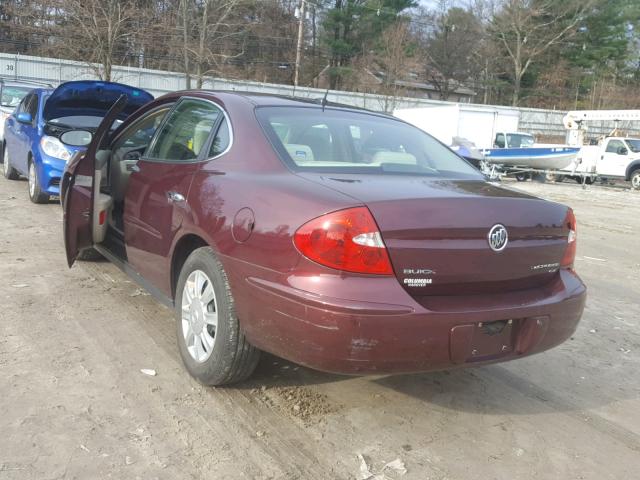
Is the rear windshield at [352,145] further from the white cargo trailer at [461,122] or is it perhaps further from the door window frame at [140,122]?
the white cargo trailer at [461,122]

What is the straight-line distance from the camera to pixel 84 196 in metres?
4.38

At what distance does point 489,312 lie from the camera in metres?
2.68

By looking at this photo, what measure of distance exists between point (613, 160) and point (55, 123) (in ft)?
67.8

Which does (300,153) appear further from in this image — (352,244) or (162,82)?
(162,82)

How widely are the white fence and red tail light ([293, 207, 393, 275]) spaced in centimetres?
1912

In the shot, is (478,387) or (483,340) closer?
(483,340)

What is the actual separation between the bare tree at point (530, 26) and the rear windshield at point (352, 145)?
50.0m

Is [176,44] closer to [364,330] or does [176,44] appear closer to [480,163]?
[480,163]

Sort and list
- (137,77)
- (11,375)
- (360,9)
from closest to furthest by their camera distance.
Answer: (11,375), (137,77), (360,9)

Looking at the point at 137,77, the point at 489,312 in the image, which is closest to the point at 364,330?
the point at 489,312

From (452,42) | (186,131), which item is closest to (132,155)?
(186,131)

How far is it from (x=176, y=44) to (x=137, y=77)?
14.8m

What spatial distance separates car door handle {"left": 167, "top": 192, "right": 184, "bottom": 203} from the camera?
344 centimetres

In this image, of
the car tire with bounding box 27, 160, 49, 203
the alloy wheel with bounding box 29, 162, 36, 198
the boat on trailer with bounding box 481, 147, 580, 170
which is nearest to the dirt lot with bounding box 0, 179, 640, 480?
the car tire with bounding box 27, 160, 49, 203
